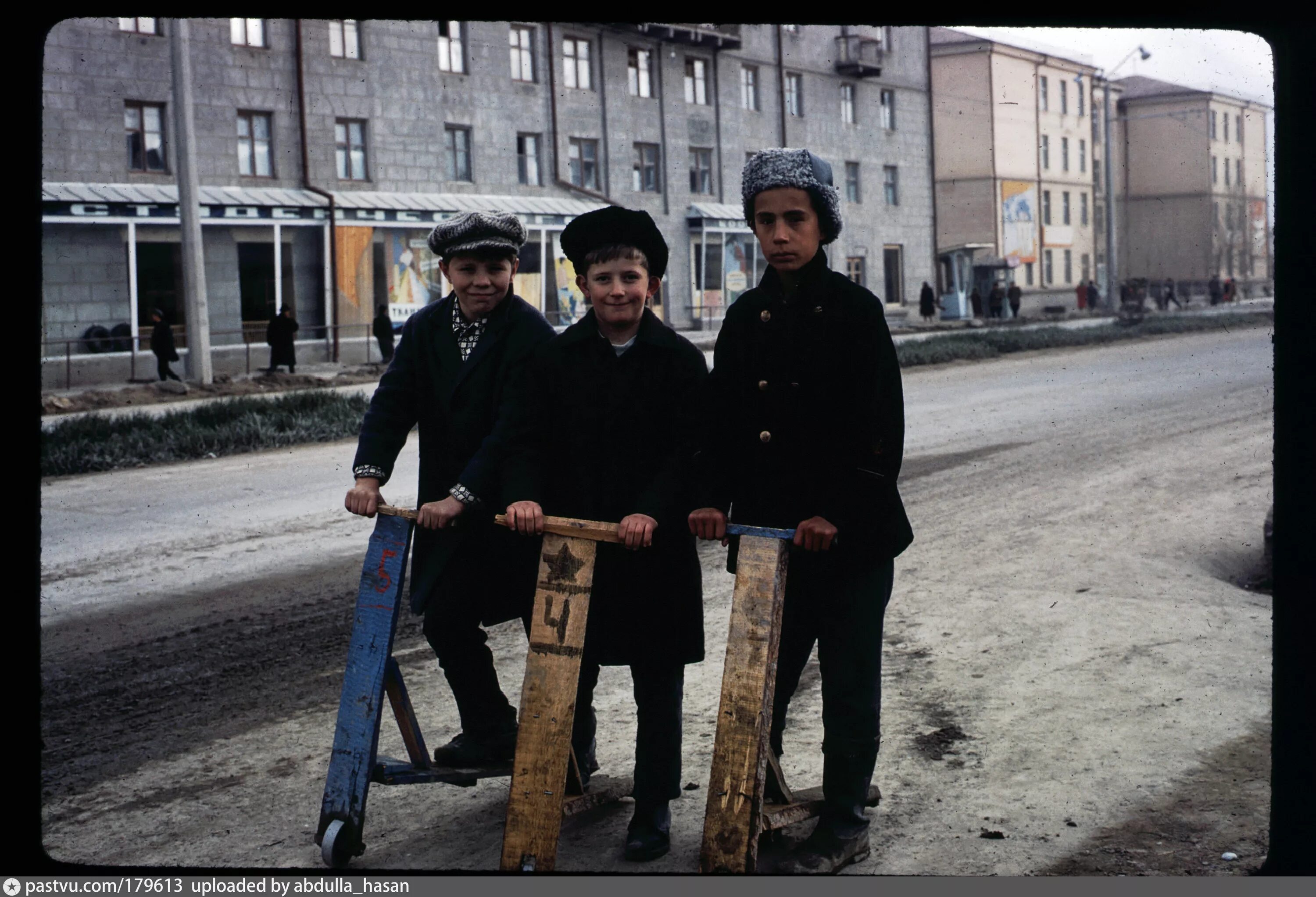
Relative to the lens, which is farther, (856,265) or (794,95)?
(856,265)

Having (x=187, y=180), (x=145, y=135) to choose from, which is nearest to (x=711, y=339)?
(x=145, y=135)

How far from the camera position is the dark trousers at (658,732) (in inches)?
136

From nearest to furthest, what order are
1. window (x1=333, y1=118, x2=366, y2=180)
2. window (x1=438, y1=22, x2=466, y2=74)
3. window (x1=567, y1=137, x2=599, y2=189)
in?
window (x1=333, y1=118, x2=366, y2=180), window (x1=438, y1=22, x2=466, y2=74), window (x1=567, y1=137, x2=599, y2=189)

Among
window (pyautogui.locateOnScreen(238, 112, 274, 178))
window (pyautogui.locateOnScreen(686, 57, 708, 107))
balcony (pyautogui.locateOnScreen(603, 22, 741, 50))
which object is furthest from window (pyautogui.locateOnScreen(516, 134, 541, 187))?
window (pyautogui.locateOnScreen(238, 112, 274, 178))

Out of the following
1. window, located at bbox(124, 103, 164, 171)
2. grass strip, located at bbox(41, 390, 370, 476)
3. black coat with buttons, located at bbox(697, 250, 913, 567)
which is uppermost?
window, located at bbox(124, 103, 164, 171)

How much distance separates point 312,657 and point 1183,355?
20.4 meters

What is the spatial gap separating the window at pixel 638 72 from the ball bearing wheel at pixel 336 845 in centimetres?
3143

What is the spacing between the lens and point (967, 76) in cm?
4494

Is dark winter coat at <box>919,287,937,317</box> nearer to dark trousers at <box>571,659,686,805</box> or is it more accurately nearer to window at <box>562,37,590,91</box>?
window at <box>562,37,590,91</box>

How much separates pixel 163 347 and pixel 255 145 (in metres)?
6.94

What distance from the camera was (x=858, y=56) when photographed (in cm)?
4009

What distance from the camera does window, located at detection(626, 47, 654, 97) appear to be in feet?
109

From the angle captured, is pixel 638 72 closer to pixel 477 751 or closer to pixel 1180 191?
pixel 1180 191

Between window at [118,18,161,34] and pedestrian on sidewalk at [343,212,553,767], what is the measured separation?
74.0 feet
